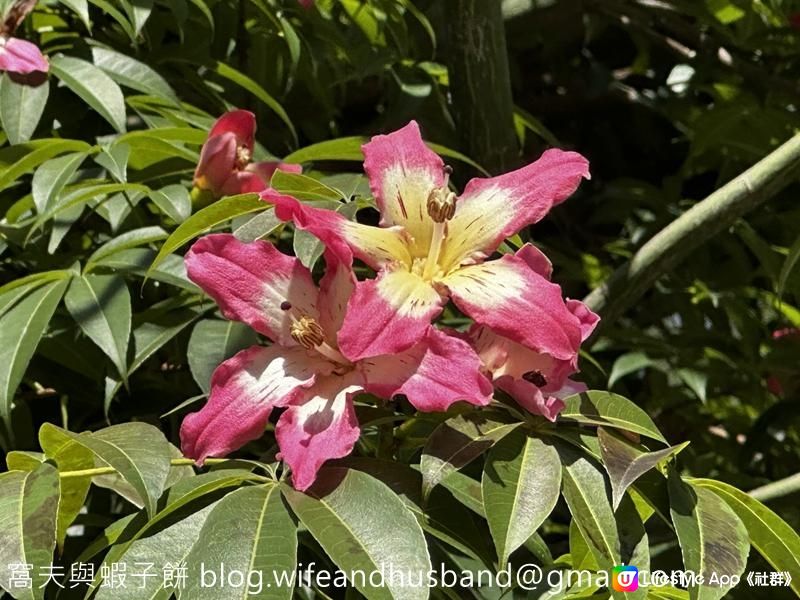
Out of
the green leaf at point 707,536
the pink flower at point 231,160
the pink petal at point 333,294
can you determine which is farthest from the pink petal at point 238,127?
the green leaf at point 707,536

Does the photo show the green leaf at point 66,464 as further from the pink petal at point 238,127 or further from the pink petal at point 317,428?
the pink petal at point 238,127

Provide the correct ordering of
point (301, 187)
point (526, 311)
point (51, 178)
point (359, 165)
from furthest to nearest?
point (359, 165)
point (51, 178)
point (301, 187)
point (526, 311)

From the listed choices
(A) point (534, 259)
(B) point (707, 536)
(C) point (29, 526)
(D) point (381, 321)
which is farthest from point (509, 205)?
(C) point (29, 526)

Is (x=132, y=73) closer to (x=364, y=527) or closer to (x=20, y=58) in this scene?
(x=20, y=58)

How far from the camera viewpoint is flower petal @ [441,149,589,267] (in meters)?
0.88

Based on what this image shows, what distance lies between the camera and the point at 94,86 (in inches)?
48.4

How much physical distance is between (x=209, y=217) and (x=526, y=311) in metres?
0.24

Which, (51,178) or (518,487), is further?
(51,178)

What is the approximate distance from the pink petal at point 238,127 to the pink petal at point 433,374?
40 cm

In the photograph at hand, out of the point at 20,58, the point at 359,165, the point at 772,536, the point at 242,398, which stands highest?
the point at 20,58

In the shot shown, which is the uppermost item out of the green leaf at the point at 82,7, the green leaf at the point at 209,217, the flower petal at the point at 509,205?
the green leaf at the point at 82,7

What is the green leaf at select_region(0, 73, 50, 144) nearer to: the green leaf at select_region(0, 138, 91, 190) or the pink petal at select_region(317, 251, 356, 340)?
the green leaf at select_region(0, 138, 91, 190)

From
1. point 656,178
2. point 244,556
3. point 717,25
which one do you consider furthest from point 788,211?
point 244,556

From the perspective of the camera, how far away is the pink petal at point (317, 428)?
77 centimetres
